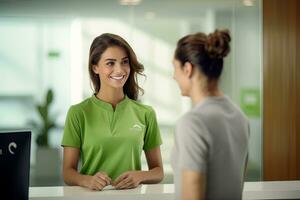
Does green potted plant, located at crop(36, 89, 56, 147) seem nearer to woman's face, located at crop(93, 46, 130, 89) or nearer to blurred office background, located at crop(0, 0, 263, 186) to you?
blurred office background, located at crop(0, 0, 263, 186)

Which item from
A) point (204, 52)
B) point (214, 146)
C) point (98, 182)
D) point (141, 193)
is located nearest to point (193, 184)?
point (214, 146)

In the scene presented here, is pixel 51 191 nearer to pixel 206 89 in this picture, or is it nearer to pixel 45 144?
pixel 206 89

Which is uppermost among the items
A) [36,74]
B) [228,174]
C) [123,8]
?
[123,8]

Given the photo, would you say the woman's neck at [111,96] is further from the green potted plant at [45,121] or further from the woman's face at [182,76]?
the green potted plant at [45,121]

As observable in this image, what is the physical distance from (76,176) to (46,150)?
2.93 metres

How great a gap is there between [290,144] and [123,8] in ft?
8.03

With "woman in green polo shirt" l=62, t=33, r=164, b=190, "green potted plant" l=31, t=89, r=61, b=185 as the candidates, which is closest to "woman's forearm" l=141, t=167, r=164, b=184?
"woman in green polo shirt" l=62, t=33, r=164, b=190

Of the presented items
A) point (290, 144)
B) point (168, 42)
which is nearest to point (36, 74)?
point (168, 42)

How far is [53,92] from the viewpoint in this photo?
5.23 meters

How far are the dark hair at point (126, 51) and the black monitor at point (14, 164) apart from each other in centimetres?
118

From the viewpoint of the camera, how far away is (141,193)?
210 centimetres

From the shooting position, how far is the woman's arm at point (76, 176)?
2.19 metres

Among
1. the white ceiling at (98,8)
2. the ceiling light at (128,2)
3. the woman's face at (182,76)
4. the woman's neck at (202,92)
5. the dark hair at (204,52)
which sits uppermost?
the ceiling light at (128,2)

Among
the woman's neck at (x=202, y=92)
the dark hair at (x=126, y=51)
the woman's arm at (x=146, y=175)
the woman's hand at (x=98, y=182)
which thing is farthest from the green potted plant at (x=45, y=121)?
the woman's neck at (x=202, y=92)
